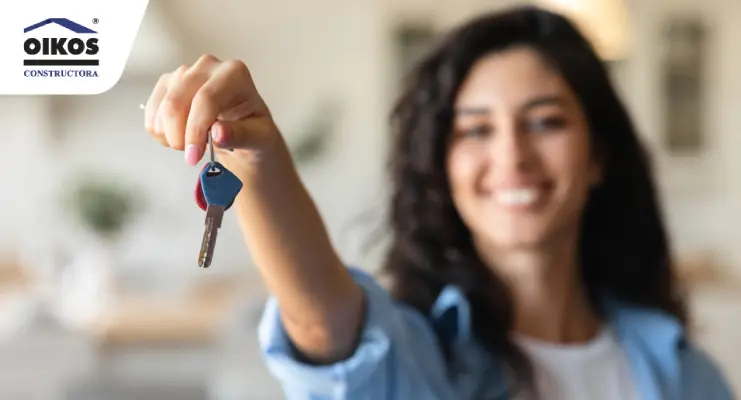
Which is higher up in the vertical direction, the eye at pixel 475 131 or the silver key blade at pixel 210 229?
the silver key blade at pixel 210 229

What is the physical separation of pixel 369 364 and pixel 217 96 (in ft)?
0.47

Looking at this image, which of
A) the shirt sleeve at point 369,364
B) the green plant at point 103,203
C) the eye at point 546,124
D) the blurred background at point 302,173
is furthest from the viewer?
the green plant at point 103,203

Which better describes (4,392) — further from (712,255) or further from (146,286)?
(712,255)

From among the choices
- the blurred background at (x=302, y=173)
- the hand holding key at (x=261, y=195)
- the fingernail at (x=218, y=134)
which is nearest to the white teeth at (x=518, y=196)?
the hand holding key at (x=261, y=195)

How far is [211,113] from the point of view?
0.21 m

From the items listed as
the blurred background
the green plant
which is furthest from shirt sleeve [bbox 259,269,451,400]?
the green plant

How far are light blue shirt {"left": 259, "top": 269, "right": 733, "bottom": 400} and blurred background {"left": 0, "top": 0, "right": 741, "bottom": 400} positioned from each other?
379 millimetres

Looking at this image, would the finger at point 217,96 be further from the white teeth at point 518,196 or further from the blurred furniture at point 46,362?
the blurred furniture at point 46,362

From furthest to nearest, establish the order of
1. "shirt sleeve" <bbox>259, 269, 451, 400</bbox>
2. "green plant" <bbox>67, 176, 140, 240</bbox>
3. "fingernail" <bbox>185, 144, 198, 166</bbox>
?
"green plant" <bbox>67, 176, 140, 240</bbox>, "shirt sleeve" <bbox>259, 269, 451, 400</bbox>, "fingernail" <bbox>185, 144, 198, 166</bbox>

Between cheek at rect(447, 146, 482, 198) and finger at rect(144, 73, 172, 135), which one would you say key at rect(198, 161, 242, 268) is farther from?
cheek at rect(447, 146, 482, 198)

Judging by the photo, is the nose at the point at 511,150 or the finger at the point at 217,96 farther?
the nose at the point at 511,150

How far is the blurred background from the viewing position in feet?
3.23

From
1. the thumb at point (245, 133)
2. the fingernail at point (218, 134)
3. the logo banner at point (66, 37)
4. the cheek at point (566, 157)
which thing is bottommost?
the cheek at point (566, 157)

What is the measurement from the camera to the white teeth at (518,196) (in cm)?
40
